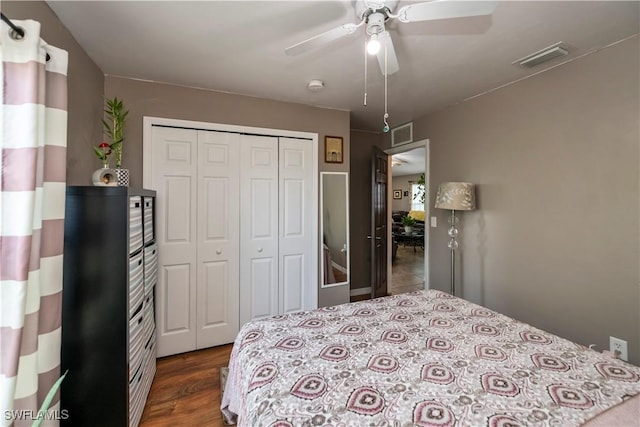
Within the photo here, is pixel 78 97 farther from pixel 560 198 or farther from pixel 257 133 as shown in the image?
pixel 560 198

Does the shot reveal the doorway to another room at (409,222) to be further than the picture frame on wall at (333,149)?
Yes

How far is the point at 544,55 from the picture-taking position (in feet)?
6.40

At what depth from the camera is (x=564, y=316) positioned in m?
2.12

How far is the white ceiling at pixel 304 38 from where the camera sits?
151 cm

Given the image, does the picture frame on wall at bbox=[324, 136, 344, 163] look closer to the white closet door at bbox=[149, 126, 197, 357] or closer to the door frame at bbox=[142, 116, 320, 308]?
the door frame at bbox=[142, 116, 320, 308]

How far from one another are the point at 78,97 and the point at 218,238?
1.43 metres

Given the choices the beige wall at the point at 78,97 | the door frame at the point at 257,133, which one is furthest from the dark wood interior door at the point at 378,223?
the beige wall at the point at 78,97

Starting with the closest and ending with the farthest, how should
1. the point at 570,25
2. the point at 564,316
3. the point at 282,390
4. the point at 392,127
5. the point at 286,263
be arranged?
the point at 282,390
the point at 570,25
the point at 564,316
the point at 286,263
the point at 392,127

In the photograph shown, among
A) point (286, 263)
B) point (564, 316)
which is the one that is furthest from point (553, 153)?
point (286, 263)

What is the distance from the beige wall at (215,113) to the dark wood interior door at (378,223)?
15.3 inches

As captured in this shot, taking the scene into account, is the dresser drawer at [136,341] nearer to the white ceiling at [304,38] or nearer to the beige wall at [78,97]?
the beige wall at [78,97]

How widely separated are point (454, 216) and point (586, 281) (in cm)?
118

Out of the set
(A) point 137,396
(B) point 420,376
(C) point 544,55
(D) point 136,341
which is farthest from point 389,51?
(A) point 137,396

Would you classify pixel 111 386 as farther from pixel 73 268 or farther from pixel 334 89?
pixel 334 89
